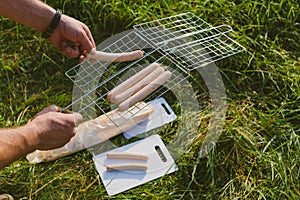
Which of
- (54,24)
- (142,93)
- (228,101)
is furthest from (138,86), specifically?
(228,101)

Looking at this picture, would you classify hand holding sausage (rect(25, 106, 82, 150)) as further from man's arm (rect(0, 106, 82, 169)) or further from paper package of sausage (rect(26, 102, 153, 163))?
paper package of sausage (rect(26, 102, 153, 163))

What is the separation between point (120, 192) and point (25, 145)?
71 centimetres

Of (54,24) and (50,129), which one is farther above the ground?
(54,24)

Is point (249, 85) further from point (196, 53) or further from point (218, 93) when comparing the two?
point (196, 53)

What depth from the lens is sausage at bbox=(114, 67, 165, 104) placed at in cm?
245

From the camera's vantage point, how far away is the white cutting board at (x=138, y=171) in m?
2.54

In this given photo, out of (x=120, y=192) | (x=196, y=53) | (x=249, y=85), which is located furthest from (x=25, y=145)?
(x=249, y=85)

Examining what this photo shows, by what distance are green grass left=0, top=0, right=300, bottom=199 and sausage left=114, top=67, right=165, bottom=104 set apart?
0.46 meters

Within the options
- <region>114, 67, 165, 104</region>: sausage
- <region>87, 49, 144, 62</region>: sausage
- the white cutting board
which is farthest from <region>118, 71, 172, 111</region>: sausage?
the white cutting board

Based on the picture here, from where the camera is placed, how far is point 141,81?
101 inches

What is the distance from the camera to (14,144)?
1999 mm

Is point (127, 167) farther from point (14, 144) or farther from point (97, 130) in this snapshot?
point (14, 144)

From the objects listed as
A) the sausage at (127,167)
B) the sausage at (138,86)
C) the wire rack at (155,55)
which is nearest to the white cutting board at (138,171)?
the sausage at (127,167)

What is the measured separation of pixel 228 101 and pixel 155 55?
638 mm
